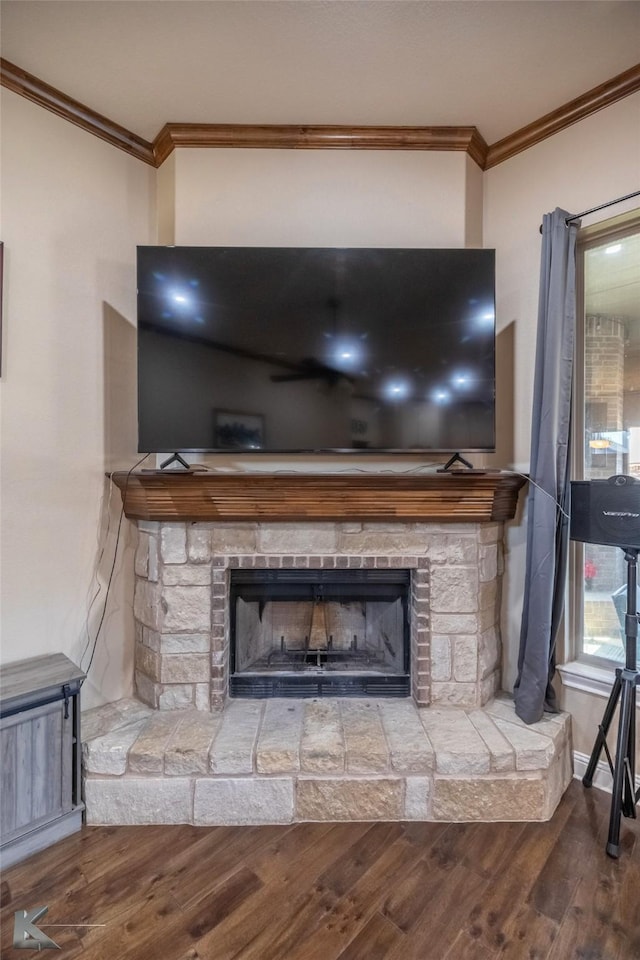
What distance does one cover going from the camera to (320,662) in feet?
6.96

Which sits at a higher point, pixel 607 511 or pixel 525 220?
pixel 525 220

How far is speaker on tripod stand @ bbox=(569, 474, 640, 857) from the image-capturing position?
1.51 m

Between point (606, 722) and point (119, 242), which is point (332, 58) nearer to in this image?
point (119, 242)

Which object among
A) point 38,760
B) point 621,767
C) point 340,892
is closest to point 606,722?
point 621,767

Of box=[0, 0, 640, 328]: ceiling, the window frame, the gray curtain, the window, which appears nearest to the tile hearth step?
the gray curtain

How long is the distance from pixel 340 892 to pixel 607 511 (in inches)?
60.7

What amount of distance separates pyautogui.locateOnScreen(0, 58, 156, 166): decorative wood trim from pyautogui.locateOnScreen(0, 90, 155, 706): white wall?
4cm

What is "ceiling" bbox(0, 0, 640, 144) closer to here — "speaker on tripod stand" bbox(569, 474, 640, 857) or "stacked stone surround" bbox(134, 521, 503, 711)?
"speaker on tripod stand" bbox(569, 474, 640, 857)

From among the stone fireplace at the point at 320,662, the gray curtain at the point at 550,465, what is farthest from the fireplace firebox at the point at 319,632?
the gray curtain at the point at 550,465

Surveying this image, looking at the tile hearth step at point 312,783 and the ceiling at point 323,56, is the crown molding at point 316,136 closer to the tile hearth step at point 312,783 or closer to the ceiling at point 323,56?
the ceiling at point 323,56

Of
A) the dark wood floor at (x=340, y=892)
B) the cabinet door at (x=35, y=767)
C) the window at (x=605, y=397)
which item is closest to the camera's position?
the dark wood floor at (x=340, y=892)

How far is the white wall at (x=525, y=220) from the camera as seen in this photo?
1.87 metres

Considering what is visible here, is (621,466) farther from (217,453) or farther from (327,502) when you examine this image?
(217,453)

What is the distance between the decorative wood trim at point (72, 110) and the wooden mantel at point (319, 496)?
1.60 metres
